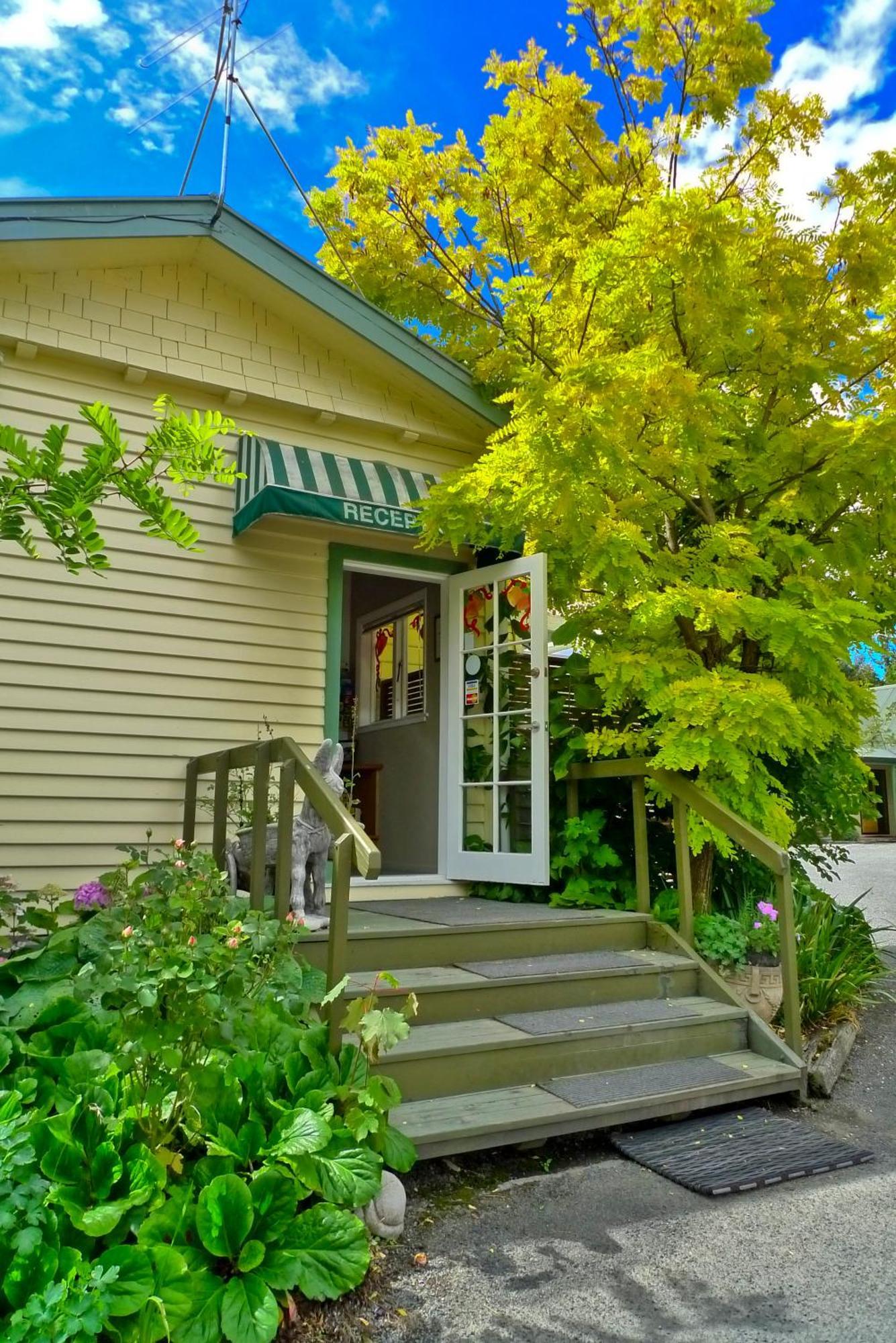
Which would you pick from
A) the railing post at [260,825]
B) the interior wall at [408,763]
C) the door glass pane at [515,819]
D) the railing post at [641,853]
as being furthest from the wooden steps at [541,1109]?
the interior wall at [408,763]

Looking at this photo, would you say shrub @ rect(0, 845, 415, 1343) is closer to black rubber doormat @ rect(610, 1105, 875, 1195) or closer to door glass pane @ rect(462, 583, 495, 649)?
black rubber doormat @ rect(610, 1105, 875, 1195)

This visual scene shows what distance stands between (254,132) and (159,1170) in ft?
18.6

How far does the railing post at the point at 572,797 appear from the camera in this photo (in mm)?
4898

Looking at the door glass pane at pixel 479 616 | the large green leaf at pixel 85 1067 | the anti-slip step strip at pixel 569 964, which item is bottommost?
the anti-slip step strip at pixel 569 964

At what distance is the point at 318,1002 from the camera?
2.77 metres

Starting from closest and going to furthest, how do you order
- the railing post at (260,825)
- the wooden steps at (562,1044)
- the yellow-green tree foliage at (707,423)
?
the wooden steps at (562,1044) → the railing post at (260,825) → the yellow-green tree foliage at (707,423)

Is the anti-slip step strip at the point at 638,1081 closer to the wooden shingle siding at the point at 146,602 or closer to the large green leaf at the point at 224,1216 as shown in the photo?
the large green leaf at the point at 224,1216

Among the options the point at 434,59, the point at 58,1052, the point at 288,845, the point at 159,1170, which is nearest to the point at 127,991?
the point at 58,1052

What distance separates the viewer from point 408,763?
6.56 metres

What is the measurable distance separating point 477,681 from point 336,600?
955 millimetres

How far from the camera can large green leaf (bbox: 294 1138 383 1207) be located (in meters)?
2.09

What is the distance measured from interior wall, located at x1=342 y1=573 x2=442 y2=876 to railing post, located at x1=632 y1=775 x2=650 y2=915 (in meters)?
1.56

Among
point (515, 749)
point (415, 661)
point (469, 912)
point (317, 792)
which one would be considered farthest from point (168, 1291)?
point (415, 661)

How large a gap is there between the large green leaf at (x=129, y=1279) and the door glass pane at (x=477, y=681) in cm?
364
